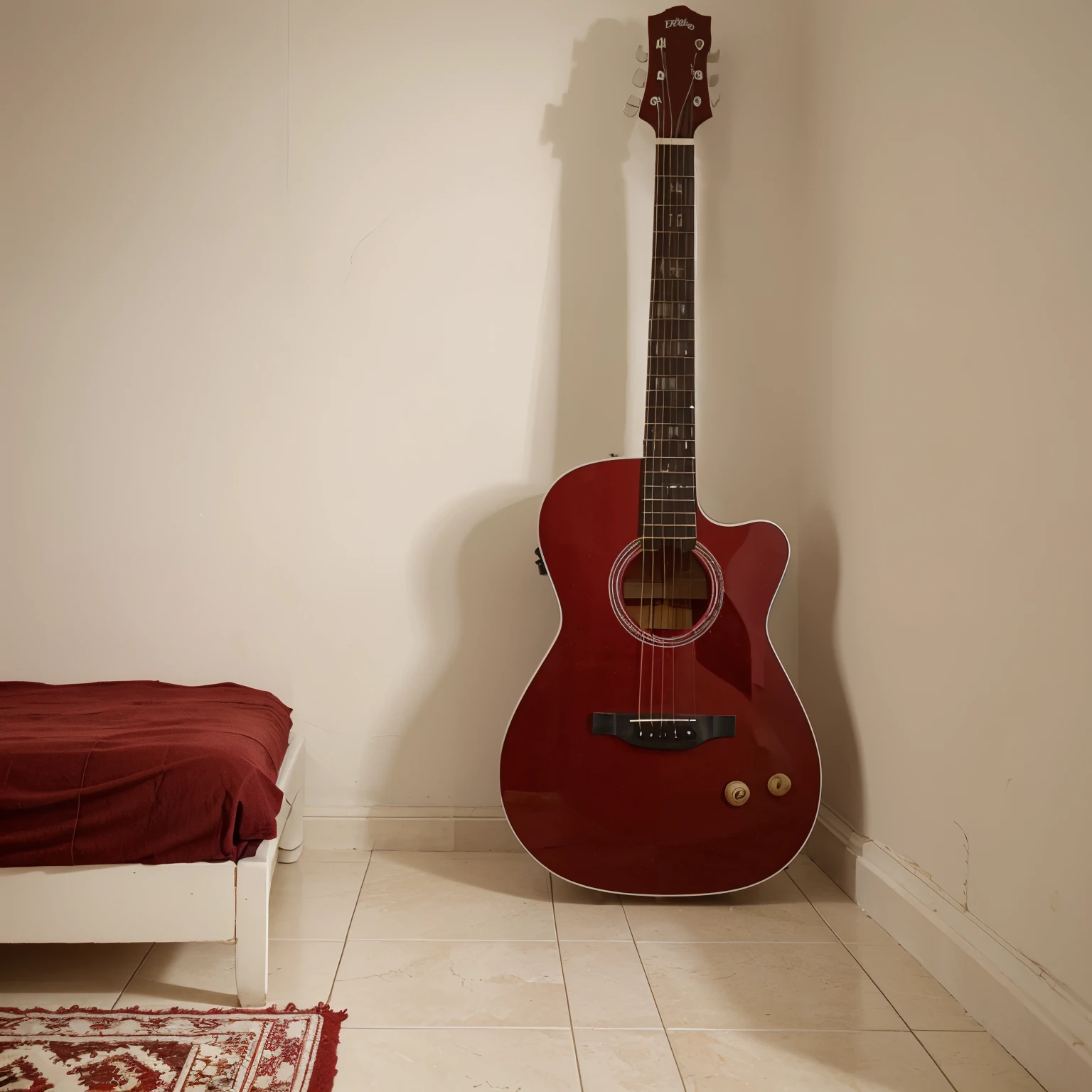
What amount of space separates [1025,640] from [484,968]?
1.08m

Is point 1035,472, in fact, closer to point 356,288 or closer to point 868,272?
point 868,272

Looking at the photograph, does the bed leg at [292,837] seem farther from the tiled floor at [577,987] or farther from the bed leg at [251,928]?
the bed leg at [251,928]

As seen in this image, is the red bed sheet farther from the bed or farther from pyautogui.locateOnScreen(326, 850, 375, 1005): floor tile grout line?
pyautogui.locateOnScreen(326, 850, 375, 1005): floor tile grout line

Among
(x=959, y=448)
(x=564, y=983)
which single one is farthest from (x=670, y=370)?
(x=564, y=983)

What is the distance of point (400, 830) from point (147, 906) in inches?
33.5

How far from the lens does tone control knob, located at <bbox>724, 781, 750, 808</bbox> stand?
1961mm

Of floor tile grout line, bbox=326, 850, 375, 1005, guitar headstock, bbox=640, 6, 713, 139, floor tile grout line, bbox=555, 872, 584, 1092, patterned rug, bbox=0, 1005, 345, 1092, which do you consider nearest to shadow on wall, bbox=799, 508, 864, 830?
floor tile grout line, bbox=555, 872, 584, 1092

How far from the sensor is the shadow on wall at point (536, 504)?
7.62 ft

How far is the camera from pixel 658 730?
1.98m

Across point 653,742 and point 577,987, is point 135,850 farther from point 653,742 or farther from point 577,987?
point 653,742

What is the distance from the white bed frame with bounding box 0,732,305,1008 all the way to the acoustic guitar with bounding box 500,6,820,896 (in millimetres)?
612

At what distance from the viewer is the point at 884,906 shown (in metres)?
1.86

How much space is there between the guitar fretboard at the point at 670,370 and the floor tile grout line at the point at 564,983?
79 centimetres

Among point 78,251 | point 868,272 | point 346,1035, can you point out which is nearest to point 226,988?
point 346,1035
